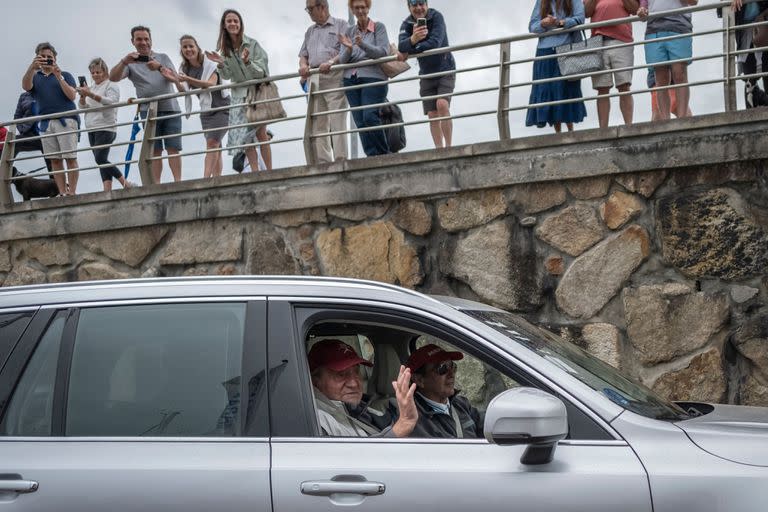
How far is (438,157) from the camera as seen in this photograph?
32.1 ft

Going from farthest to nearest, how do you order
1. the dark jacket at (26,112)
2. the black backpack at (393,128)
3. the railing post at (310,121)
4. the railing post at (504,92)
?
the dark jacket at (26,112), the railing post at (310,121), the black backpack at (393,128), the railing post at (504,92)

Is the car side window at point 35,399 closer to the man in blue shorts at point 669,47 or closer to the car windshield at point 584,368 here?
the car windshield at point 584,368

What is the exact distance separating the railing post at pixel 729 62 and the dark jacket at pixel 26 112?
8420 millimetres

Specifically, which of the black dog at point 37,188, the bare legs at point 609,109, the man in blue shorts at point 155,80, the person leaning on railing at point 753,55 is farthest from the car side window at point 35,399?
the black dog at point 37,188

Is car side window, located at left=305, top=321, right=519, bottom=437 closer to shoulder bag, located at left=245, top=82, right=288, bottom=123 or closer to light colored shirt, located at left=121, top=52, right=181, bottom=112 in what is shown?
shoulder bag, located at left=245, top=82, right=288, bottom=123

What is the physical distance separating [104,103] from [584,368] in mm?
9882

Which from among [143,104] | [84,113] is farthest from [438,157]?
[84,113]

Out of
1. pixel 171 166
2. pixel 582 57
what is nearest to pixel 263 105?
pixel 171 166

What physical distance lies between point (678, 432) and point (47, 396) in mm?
2096

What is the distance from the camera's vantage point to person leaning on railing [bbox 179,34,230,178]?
463 inches

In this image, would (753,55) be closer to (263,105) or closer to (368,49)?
(368,49)

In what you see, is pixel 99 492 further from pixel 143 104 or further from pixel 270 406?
pixel 143 104

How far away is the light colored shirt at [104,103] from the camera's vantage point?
12.7 m

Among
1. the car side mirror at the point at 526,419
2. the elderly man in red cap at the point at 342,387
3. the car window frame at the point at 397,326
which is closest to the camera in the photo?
the car side mirror at the point at 526,419
